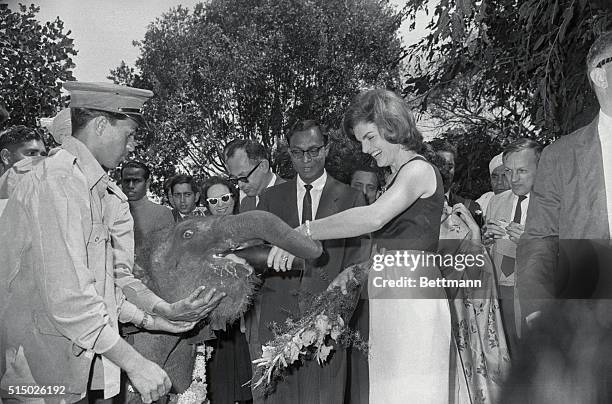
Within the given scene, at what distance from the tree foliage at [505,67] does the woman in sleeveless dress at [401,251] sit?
2.43 ft

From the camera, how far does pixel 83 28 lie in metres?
2.86

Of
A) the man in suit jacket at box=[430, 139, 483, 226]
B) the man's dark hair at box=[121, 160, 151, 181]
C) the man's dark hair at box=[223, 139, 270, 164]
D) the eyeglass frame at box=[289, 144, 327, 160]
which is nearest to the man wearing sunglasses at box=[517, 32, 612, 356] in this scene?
the man in suit jacket at box=[430, 139, 483, 226]

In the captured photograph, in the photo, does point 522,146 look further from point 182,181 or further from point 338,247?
point 182,181

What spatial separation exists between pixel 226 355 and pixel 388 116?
165 centimetres

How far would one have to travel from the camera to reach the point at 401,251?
2.68m

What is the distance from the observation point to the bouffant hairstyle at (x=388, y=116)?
2.70 meters

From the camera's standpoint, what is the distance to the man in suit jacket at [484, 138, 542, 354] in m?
3.12

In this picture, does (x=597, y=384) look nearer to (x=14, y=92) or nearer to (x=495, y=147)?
(x=14, y=92)

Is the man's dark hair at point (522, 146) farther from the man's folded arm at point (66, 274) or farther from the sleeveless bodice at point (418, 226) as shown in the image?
the man's folded arm at point (66, 274)

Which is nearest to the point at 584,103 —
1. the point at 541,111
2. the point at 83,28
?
the point at 541,111

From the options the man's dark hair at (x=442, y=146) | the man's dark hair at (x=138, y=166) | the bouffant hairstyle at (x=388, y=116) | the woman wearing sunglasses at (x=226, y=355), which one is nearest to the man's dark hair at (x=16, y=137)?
the man's dark hair at (x=138, y=166)

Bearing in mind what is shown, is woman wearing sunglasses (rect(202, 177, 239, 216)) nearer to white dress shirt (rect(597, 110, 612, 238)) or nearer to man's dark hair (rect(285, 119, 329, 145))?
man's dark hair (rect(285, 119, 329, 145))

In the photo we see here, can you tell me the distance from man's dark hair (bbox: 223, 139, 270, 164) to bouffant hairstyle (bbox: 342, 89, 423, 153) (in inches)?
23.7

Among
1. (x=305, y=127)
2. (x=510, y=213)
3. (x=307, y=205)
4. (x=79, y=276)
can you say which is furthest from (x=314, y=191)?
(x=79, y=276)
